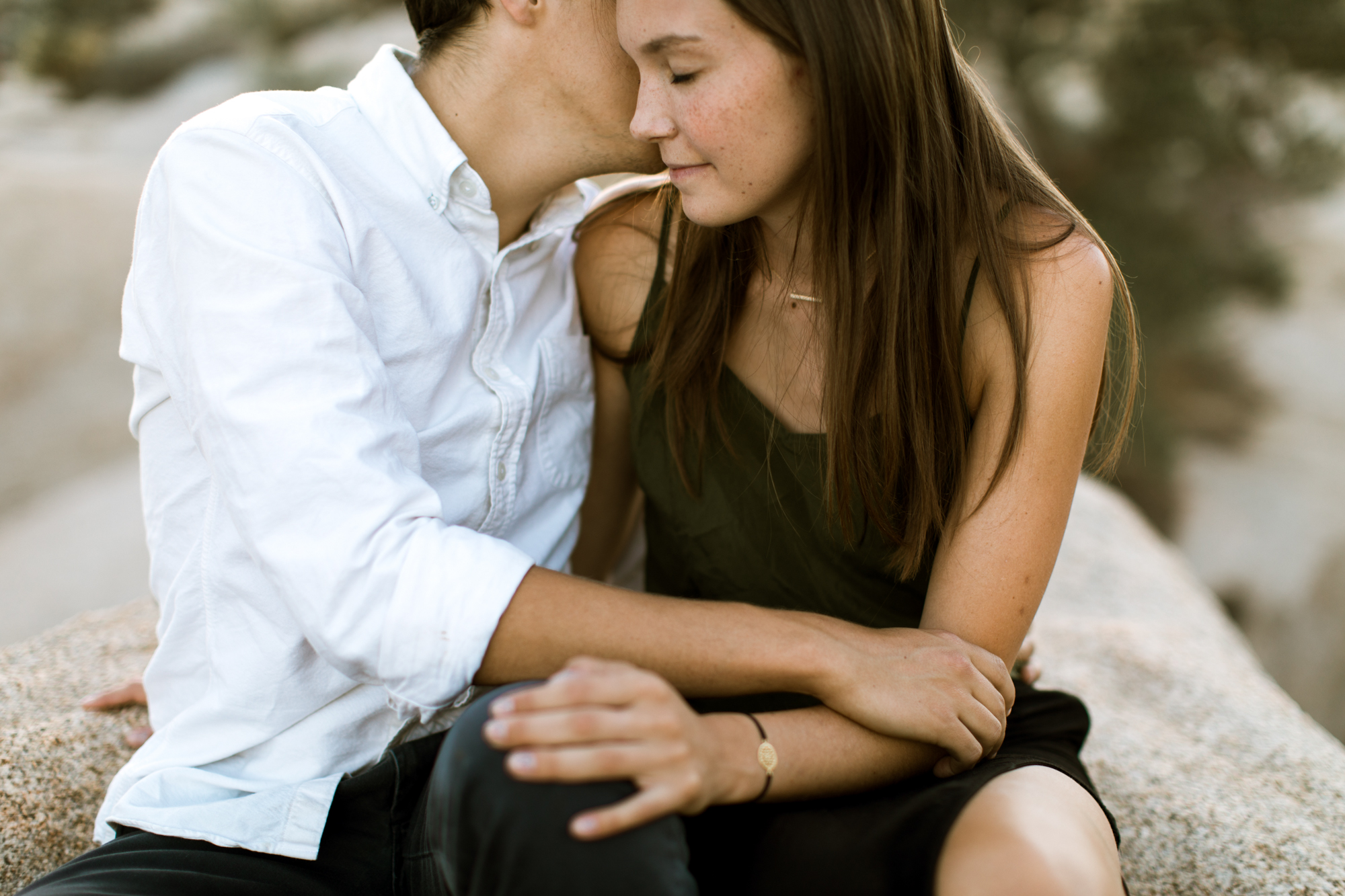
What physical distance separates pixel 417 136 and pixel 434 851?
1.10m

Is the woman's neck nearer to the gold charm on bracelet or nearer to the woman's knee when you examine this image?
the gold charm on bracelet

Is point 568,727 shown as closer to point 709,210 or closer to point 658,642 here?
point 658,642

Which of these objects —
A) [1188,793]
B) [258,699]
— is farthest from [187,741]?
[1188,793]

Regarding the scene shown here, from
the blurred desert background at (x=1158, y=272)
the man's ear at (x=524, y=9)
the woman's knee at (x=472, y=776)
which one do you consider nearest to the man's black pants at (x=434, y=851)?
the woman's knee at (x=472, y=776)

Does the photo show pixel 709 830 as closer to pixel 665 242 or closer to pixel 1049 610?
pixel 665 242

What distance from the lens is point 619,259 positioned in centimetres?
203

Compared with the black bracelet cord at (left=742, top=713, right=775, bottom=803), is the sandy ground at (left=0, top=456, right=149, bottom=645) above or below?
below

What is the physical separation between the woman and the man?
143 millimetres

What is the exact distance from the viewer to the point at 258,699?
4.96 ft

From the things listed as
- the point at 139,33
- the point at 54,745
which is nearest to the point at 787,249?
the point at 54,745

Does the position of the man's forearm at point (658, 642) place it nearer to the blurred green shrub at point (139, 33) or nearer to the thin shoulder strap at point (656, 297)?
the thin shoulder strap at point (656, 297)

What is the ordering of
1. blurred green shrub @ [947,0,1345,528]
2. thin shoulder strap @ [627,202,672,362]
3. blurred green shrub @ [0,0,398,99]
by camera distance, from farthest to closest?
blurred green shrub @ [0,0,398,99]
blurred green shrub @ [947,0,1345,528]
thin shoulder strap @ [627,202,672,362]

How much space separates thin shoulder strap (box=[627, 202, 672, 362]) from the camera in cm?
193

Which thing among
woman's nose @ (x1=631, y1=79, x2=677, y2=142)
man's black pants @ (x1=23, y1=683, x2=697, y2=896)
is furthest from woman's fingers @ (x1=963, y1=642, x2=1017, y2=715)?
woman's nose @ (x1=631, y1=79, x2=677, y2=142)
